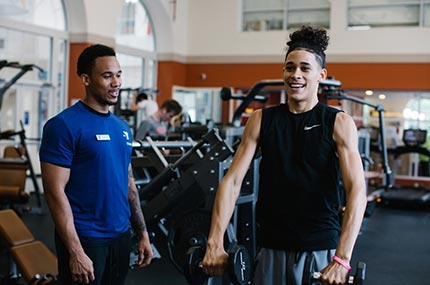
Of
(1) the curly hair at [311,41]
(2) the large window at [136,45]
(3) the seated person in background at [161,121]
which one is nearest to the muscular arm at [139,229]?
(1) the curly hair at [311,41]

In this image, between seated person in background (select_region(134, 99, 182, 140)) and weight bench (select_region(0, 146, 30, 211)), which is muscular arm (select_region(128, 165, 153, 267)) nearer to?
seated person in background (select_region(134, 99, 182, 140))

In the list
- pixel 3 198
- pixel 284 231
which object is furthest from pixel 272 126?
pixel 3 198

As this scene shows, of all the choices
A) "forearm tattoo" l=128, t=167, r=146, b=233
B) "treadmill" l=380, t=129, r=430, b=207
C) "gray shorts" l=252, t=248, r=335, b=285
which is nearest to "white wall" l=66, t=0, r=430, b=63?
"treadmill" l=380, t=129, r=430, b=207

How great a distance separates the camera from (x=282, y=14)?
12.0 metres

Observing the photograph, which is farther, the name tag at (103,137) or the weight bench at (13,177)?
the weight bench at (13,177)

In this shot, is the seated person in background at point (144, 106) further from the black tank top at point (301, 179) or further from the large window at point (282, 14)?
the black tank top at point (301, 179)

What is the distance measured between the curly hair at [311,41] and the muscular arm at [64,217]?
932 mm

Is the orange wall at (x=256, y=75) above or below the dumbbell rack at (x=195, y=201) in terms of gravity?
above

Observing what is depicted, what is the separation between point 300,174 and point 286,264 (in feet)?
1.03

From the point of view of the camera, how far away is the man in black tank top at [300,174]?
6.09 ft

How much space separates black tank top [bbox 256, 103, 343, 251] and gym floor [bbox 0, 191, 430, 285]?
8.54ft

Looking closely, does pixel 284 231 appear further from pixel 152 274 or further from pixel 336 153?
pixel 152 274

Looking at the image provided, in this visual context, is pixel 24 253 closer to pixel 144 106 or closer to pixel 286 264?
pixel 286 264

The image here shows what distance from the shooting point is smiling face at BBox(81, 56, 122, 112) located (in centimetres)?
218
